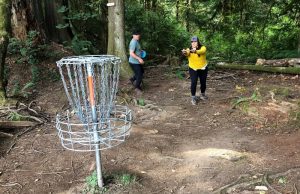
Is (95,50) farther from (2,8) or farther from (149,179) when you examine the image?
(149,179)

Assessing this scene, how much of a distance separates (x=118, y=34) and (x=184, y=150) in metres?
4.80

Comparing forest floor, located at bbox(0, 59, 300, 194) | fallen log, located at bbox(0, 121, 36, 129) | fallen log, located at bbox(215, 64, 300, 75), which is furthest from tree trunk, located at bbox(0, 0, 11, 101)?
fallen log, located at bbox(215, 64, 300, 75)

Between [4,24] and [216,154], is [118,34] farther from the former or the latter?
[216,154]

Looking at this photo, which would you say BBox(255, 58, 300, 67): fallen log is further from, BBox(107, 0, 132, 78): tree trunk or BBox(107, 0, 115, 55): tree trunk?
BBox(107, 0, 115, 55): tree trunk

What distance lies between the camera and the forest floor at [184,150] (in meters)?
5.13

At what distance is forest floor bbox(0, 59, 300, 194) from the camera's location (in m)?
5.13

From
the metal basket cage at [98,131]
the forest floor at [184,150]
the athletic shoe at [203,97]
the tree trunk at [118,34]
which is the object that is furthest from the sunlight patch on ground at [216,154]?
the tree trunk at [118,34]

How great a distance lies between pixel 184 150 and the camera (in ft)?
20.6

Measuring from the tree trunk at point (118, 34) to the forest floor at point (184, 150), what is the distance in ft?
2.87

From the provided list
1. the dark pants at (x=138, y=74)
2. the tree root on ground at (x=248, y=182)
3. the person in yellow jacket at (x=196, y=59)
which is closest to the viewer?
the tree root on ground at (x=248, y=182)

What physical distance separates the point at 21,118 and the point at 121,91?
8.60 ft

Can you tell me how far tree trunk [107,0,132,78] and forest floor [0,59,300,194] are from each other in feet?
2.87

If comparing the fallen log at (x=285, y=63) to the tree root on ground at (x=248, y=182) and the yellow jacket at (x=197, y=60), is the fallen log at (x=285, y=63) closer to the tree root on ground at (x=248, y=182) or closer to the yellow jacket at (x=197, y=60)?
the yellow jacket at (x=197, y=60)

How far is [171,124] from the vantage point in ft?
25.2
